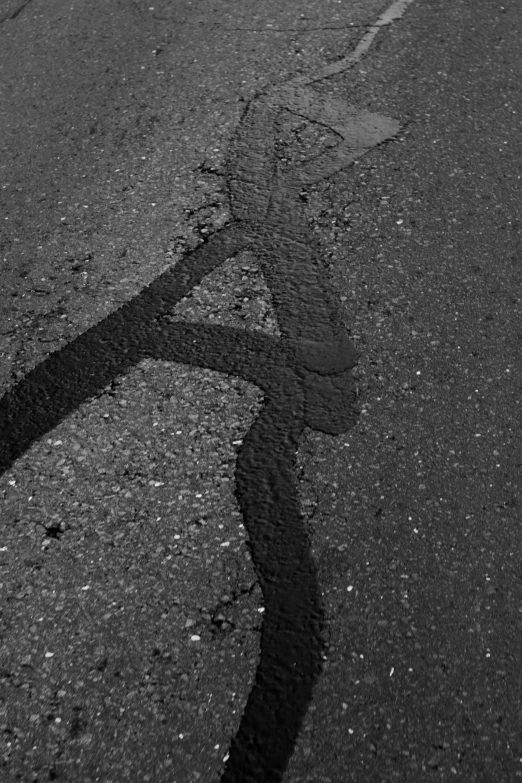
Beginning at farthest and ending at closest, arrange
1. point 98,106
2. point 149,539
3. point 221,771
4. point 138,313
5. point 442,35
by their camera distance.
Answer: point 442,35
point 98,106
point 138,313
point 149,539
point 221,771

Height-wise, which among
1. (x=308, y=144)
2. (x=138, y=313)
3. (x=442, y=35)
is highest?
(x=138, y=313)

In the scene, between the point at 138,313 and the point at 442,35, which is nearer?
the point at 138,313

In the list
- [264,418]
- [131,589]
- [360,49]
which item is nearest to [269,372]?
[264,418]

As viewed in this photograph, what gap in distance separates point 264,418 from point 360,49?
3.62 m

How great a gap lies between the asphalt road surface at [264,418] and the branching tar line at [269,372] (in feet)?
0.04

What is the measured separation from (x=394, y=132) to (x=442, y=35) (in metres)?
1.51

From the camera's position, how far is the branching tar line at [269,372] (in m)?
2.65

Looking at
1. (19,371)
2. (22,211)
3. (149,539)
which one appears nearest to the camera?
(149,539)

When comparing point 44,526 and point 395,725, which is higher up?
point 44,526

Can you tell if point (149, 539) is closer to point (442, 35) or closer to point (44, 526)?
point (44, 526)

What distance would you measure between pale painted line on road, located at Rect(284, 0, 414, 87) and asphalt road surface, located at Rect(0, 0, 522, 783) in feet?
0.15

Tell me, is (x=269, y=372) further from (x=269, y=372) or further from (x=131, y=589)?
(x=131, y=589)

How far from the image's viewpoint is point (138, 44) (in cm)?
A: 638

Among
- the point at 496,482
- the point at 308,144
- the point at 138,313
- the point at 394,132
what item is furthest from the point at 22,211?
the point at 496,482
